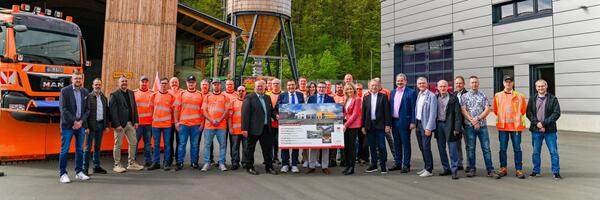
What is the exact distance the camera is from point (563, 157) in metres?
9.74

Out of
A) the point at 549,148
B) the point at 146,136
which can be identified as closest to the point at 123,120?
the point at 146,136

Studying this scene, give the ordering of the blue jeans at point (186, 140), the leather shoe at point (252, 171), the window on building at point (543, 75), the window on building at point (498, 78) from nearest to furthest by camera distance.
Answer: the leather shoe at point (252, 171)
the blue jeans at point (186, 140)
the window on building at point (543, 75)
the window on building at point (498, 78)

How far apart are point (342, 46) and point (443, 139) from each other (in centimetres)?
4954

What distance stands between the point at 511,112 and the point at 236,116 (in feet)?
17.1

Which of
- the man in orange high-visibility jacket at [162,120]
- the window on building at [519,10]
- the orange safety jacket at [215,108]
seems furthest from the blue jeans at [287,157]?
the window on building at [519,10]

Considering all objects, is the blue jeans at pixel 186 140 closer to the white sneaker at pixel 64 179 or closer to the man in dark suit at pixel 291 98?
the man in dark suit at pixel 291 98

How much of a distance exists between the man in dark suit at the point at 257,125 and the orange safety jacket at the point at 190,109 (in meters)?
1.02

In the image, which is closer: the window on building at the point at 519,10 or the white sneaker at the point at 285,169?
the white sneaker at the point at 285,169

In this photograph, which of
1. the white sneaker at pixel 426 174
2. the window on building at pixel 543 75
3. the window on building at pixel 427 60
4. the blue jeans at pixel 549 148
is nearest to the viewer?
the blue jeans at pixel 549 148

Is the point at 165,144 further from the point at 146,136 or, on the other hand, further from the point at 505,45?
the point at 505,45

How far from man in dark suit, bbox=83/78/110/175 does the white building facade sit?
18.3 metres

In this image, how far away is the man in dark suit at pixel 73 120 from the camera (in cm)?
668

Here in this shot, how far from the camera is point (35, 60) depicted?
364 inches

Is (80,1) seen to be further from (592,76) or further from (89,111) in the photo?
(592,76)
